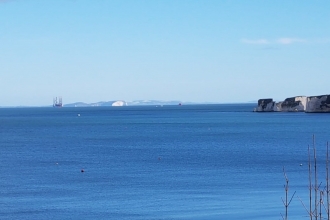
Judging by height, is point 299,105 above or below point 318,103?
below

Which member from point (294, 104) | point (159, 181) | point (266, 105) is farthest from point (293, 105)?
point (159, 181)

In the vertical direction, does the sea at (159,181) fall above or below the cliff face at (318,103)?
below

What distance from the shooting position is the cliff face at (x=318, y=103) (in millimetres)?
142500

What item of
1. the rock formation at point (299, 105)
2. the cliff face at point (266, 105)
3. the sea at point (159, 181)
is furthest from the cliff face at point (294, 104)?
the sea at point (159, 181)

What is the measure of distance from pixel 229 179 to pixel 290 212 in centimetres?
1094

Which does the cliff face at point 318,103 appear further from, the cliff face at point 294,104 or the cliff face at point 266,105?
the cliff face at point 266,105

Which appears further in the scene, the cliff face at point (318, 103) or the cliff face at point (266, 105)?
the cliff face at point (266, 105)

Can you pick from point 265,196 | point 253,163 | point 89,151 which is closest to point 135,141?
point 89,151

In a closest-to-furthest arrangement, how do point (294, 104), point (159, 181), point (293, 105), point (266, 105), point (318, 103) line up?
point (159, 181), point (318, 103), point (294, 104), point (293, 105), point (266, 105)

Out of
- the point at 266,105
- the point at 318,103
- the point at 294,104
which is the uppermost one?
the point at 318,103

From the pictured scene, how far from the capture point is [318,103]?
147 meters

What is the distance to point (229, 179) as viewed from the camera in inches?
1449

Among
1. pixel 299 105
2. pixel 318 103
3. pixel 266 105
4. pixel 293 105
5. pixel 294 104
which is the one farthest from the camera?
pixel 266 105

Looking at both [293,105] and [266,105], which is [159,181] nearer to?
[293,105]
